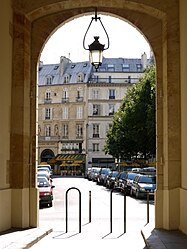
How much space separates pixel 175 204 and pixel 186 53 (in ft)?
11.6

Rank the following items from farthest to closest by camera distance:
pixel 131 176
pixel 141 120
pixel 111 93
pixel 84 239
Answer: pixel 111 93, pixel 141 120, pixel 131 176, pixel 84 239

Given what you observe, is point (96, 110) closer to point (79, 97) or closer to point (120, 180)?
point (79, 97)

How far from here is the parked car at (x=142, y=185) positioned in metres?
27.8

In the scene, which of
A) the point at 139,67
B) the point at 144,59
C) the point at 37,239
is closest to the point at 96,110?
the point at 139,67

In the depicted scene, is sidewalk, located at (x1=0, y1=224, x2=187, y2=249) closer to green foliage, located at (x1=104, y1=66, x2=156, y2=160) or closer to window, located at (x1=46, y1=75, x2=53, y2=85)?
green foliage, located at (x1=104, y1=66, x2=156, y2=160)

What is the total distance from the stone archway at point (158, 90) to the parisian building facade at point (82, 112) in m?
67.4

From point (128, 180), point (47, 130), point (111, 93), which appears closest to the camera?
point (128, 180)

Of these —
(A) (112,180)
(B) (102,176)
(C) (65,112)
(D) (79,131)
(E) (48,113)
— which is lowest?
(B) (102,176)

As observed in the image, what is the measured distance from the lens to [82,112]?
8350 cm

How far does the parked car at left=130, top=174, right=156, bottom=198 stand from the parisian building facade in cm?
5071

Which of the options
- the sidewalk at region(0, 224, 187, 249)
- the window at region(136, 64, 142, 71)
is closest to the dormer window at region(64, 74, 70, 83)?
the window at region(136, 64, 142, 71)

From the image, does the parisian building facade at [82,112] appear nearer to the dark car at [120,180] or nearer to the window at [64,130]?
the window at [64,130]

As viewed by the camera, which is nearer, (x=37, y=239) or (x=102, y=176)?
(x=37, y=239)

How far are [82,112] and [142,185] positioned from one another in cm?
5548
